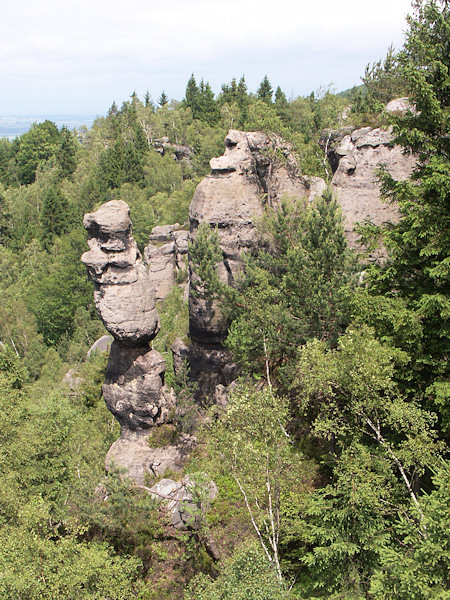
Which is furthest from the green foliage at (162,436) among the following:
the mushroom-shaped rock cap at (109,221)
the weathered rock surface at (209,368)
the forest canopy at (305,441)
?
the mushroom-shaped rock cap at (109,221)

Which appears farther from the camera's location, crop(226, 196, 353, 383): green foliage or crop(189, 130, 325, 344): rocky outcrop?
crop(189, 130, 325, 344): rocky outcrop

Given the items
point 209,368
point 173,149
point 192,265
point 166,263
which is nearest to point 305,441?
point 209,368

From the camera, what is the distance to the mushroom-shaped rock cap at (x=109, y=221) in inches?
1080

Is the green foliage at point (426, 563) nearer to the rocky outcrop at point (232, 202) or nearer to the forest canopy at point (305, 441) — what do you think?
the forest canopy at point (305, 441)

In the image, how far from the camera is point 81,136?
503ft

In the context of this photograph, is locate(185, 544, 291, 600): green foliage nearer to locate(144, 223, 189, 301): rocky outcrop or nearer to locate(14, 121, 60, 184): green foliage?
locate(144, 223, 189, 301): rocky outcrop

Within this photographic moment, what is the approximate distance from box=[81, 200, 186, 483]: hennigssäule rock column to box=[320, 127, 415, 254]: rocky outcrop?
14484 mm

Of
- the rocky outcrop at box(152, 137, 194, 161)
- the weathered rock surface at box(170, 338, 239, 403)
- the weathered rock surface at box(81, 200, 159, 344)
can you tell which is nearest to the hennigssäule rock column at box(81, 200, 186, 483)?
the weathered rock surface at box(81, 200, 159, 344)

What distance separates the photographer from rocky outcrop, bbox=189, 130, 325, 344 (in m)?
31.2

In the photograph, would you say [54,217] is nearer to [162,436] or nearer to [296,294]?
[162,436]

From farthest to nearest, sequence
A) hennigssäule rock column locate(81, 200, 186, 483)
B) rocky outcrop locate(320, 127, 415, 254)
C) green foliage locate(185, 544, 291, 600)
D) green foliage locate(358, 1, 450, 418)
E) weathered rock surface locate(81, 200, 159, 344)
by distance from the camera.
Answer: rocky outcrop locate(320, 127, 415, 254) < hennigssäule rock column locate(81, 200, 186, 483) < weathered rock surface locate(81, 200, 159, 344) < green foliage locate(358, 1, 450, 418) < green foliage locate(185, 544, 291, 600)

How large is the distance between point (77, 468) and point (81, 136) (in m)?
150

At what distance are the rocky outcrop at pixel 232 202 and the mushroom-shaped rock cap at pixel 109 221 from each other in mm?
5757

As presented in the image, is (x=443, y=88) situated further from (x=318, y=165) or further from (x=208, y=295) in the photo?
(x=318, y=165)
